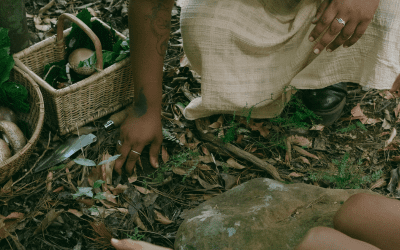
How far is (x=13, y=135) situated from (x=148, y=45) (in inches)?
30.2

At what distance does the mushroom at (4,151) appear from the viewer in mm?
1539

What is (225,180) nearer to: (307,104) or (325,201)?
(325,201)

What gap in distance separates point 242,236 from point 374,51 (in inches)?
49.3

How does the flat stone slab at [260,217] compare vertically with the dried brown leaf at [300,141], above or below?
above

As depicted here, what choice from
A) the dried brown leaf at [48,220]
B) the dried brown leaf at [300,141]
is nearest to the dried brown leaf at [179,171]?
the dried brown leaf at [48,220]

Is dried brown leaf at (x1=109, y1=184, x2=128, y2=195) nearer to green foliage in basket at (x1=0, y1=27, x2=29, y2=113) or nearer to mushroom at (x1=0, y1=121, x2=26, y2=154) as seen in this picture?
mushroom at (x1=0, y1=121, x2=26, y2=154)

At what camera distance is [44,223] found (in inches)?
58.0

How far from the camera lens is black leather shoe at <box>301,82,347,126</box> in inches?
82.4

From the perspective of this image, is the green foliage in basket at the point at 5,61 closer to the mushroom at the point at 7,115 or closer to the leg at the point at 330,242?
the mushroom at the point at 7,115

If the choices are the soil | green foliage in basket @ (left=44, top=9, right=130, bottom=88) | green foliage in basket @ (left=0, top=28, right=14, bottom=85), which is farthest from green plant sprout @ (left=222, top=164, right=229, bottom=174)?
green foliage in basket @ (left=0, top=28, right=14, bottom=85)

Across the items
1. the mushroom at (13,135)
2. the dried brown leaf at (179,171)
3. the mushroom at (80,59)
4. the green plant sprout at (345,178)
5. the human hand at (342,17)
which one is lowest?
the dried brown leaf at (179,171)

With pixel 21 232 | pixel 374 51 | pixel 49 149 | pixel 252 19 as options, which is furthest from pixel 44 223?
pixel 374 51

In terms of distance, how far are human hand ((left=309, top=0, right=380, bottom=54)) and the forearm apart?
710 mm

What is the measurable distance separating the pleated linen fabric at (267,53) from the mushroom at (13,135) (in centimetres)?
88
